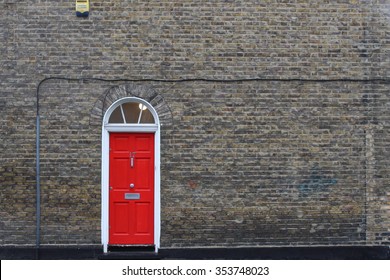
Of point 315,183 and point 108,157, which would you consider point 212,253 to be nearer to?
point 315,183

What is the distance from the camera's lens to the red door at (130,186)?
369 inches

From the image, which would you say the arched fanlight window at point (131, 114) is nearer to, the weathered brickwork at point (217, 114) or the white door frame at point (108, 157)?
the white door frame at point (108, 157)

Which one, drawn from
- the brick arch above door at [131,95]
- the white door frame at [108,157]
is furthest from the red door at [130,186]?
the brick arch above door at [131,95]

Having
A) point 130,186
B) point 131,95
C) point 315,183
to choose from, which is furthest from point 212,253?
point 131,95

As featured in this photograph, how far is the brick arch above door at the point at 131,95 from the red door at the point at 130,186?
0.44 meters

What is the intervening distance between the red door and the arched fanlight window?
0.24 metres

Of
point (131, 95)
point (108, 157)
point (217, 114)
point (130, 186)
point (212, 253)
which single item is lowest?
point (212, 253)

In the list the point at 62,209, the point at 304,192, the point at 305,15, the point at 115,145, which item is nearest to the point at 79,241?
the point at 62,209

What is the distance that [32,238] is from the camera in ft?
30.1

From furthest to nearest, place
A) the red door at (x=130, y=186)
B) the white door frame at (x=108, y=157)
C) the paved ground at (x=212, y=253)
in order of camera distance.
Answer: the red door at (x=130, y=186) < the white door frame at (x=108, y=157) < the paved ground at (x=212, y=253)

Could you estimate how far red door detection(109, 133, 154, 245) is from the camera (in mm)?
9383

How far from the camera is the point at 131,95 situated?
928 cm

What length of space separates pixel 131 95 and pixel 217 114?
1567 millimetres

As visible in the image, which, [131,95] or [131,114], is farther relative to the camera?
[131,114]
